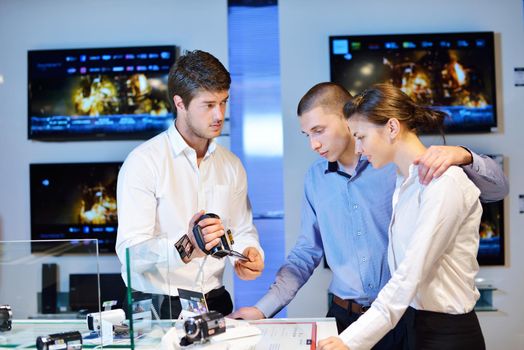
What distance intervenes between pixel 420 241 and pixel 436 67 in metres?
2.78

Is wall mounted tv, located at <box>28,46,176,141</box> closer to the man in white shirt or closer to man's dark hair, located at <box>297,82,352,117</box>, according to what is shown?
the man in white shirt

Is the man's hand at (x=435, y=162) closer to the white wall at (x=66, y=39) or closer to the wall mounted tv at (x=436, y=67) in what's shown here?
the wall mounted tv at (x=436, y=67)

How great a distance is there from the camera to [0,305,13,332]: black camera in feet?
6.18

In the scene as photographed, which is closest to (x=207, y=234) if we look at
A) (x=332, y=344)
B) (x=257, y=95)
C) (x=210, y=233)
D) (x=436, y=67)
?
(x=210, y=233)

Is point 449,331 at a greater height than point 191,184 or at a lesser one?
lesser

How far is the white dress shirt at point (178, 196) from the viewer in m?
2.51

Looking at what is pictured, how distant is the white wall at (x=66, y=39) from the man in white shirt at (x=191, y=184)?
1784 mm

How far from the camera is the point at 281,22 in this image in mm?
4410

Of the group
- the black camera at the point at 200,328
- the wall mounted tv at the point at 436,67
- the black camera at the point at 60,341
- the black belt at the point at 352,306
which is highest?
the wall mounted tv at the point at 436,67

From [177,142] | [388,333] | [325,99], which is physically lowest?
[388,333]

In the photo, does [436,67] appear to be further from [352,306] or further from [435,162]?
[435,162]

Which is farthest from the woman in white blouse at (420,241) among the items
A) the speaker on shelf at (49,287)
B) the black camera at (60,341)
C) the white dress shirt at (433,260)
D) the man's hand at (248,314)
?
the speaker on shelf at (49,287)

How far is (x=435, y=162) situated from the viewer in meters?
1.86

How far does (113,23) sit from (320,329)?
3.11m
